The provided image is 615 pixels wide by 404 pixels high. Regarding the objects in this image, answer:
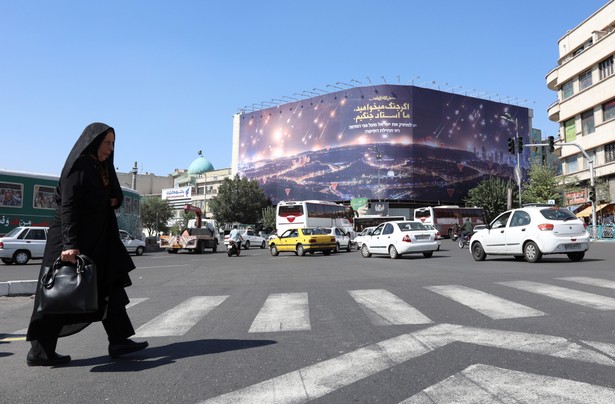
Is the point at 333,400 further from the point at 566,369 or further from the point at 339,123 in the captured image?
the point at 339,123

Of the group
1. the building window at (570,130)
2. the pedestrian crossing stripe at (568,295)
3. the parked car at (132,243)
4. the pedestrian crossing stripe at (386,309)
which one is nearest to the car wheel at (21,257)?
the parked car at (132,243)

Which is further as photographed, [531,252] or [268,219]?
[268,219]

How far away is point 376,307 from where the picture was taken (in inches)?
262

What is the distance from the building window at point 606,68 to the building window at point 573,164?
843cm

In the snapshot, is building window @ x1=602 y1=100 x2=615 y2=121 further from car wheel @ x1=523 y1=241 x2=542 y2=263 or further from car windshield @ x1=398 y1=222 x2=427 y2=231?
car wheel @ x1=523 y1=241 x2=542 y2=263

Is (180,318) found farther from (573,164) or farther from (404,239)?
(573,164)

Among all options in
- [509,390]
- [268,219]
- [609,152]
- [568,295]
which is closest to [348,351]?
[509,390]

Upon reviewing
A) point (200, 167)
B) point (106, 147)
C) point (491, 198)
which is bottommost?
point (106, 147)

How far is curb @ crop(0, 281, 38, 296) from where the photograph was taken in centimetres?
946

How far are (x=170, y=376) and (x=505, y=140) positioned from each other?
87.3 m

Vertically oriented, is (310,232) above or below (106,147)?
below

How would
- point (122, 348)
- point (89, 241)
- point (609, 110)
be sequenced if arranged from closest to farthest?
point (89, 241)
point (122, 348)
point (609, 110)

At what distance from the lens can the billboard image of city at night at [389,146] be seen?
73.6 m

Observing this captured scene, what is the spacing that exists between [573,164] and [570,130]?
3.33 metres
